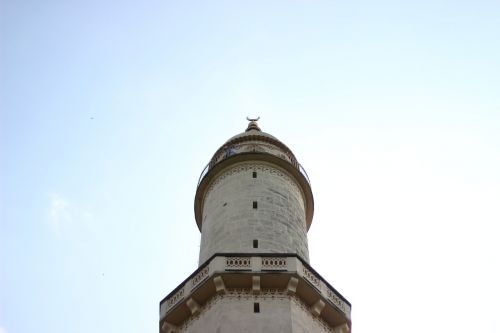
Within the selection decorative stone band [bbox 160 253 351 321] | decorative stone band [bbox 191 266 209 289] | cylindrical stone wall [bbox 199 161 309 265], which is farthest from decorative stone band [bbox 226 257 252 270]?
cylindrical stone wall [bbox 199 161 309 265]

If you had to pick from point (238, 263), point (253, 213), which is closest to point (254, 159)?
point (253, 213)

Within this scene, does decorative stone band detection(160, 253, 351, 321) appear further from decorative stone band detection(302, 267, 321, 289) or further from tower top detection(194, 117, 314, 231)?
tower top detection(194, 117, 314, 231)

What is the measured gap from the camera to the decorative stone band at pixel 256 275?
26172mm

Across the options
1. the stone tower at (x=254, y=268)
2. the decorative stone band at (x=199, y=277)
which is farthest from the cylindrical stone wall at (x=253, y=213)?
the decorative stone band at (x=199, y=277)

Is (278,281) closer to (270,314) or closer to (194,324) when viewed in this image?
(270,314)

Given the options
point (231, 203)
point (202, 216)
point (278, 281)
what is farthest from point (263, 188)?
point (278, 281)

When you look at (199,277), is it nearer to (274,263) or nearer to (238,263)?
(238,263)

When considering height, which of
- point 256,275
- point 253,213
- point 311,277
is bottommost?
point 256,275

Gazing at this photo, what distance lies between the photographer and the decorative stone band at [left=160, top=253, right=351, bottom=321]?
26172 mm

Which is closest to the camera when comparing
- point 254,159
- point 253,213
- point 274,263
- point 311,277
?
point 274,263

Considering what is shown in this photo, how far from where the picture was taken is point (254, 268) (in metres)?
26.3

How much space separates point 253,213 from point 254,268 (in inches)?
172

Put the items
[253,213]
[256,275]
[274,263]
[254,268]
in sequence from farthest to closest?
1. [253,213]
2. [274,263]
3. [254,268]
4. [256,275]

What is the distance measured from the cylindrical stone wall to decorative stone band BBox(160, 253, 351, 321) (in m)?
A: 1.70
